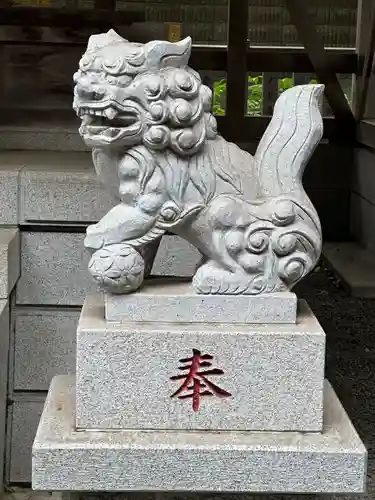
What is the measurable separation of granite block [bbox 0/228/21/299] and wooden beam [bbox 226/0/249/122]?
3629 mm

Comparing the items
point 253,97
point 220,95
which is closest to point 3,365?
point 220,95

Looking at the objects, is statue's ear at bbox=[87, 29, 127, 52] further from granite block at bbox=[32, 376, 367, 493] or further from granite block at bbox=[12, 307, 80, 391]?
granite block at bbox=[12, 307, 80, 391]

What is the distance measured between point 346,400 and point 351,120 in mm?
3274

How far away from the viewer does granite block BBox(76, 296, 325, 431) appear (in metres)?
2.27

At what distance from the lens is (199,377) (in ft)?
7.47

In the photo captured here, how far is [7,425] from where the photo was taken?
11.4 ft

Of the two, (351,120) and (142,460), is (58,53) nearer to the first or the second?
(142,460)

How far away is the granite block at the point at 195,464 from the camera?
7.29ft

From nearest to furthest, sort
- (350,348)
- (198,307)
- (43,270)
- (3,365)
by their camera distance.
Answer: (198,307) → (3,365) → (43,270) → (350,348)

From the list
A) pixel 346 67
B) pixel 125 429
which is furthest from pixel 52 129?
pixel 346 67

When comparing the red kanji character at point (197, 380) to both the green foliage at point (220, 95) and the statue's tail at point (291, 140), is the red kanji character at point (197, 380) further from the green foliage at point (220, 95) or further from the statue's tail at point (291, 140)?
the green foliage at point (220, 95)

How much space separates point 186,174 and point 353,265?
4.60 m

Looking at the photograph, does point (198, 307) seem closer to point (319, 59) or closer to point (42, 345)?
point (42, 345)

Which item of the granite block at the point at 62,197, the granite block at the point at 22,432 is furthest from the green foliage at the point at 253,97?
the granite block at the point at 22,432
